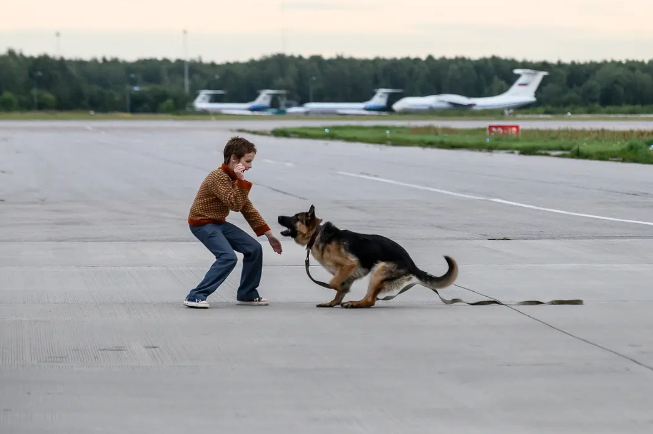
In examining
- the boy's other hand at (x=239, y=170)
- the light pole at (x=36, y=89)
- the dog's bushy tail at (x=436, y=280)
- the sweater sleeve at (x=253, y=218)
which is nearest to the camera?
the dog's bushy tail at (x=436, y=280)

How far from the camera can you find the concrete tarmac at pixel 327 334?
595cm

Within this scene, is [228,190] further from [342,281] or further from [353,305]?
[353,305]

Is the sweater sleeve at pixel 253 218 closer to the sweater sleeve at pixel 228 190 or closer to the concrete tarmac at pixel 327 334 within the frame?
the sweater sleeve at pixel 228 190

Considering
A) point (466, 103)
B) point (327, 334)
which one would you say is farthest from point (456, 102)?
point (327, 334)

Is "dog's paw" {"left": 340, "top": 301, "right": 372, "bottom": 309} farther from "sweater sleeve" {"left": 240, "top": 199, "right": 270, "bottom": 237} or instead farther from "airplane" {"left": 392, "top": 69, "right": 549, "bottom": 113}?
"airplane" {"left": 392, "top": 69, "right": 549, "bottom": 113}

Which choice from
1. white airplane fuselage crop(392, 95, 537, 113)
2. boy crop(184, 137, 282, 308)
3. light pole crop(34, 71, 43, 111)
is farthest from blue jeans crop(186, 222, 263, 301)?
light pole crop(34, 71, 43, 111)

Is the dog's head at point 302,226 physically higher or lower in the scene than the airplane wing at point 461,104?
higher

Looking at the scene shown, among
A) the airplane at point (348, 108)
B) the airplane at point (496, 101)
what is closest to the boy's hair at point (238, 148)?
the airplane at point (496, 101)

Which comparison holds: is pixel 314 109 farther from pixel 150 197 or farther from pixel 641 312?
pixel 641 312

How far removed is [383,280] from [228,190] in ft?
4.67

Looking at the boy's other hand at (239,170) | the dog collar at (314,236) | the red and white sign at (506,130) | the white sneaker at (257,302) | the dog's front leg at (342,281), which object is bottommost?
the red and white sign at (506,130)

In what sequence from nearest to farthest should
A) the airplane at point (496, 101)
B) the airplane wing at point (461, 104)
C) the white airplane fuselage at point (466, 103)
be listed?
the airplane at point (496, 101) < the white airplane fuselage at point (466, 103) < the airplane wing at point (461, 104)

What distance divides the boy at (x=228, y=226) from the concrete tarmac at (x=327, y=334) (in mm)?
214

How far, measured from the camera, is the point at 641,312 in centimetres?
916
